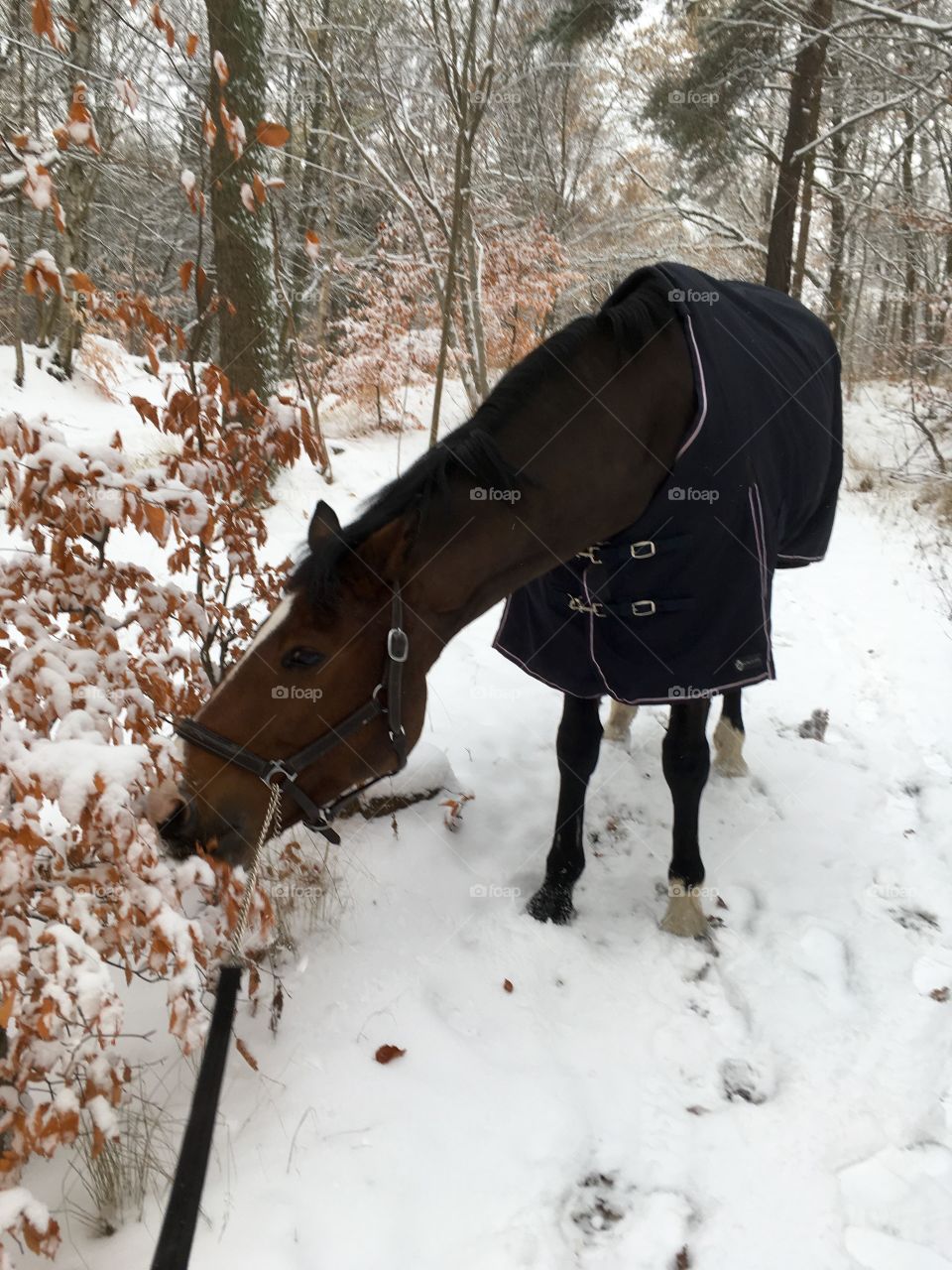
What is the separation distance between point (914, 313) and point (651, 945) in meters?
18.4

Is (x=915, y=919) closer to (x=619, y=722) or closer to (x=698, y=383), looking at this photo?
(x=619, y=722)

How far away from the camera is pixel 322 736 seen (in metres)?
1.90

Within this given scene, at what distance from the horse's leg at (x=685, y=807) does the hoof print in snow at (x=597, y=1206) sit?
3.23 feet

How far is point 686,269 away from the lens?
99.4 inches

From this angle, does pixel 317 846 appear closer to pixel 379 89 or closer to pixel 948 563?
pixel 379 89

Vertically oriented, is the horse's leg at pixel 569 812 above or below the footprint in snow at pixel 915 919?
above

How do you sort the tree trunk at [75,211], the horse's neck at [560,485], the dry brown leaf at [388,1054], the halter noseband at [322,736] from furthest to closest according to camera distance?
the tree trunk at [75,211] → the dry brown leaf at [388,1054] → the horse's neck at [560,485] → the halter noseband at [322,736]

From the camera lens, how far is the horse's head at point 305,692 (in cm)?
182

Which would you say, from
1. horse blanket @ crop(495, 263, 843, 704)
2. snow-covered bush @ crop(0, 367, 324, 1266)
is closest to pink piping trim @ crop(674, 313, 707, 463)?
horse blanket @ crop(495, 263, 843, 704)

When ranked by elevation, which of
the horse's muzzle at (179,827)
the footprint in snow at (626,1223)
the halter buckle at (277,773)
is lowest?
the footprint in snow at (626,1223)

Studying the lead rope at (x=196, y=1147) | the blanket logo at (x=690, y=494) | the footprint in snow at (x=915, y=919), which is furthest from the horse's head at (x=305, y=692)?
the footprint in snow at (x=915, y=919)

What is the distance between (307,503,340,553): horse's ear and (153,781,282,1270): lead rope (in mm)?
954

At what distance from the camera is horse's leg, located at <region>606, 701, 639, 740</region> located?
3.98m

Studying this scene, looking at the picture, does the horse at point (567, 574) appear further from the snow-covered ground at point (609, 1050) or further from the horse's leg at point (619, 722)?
the horse's leg at point (619, 722)
